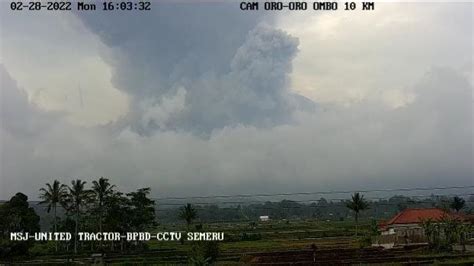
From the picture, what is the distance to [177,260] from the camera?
1644 inches

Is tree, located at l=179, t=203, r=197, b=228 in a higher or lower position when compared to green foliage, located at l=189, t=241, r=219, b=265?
higher

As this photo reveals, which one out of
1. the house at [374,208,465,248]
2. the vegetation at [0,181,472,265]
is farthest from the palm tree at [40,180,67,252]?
the house at [374,208,465,248]

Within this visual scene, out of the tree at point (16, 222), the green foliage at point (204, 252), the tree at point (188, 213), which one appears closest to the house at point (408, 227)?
the tree at point (188, 213)

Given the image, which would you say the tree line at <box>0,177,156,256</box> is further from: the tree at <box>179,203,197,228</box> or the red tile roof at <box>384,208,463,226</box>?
the red tile roof at <box>384,208,463,226</box>

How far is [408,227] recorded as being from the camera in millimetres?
59938

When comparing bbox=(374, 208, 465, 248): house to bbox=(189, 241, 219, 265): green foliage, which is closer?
bbox=(189, 241, 219, 265): green foliage

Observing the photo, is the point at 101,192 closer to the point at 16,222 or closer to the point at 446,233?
the point at 16,222

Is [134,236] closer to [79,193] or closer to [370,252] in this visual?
[79,193]

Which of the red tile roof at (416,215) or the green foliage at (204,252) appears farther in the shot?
the red tile roof at (416,215)

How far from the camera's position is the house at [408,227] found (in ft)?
183

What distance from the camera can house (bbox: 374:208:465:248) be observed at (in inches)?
2201

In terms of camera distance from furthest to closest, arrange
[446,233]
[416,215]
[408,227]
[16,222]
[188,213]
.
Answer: [188,213]
[416,215]
[408,227]
[16,222]
[446,233]

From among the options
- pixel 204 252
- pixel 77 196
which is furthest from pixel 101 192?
pixel 204 252

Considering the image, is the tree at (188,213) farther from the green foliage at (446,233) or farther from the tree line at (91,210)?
the green foliage at (446,233)
